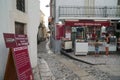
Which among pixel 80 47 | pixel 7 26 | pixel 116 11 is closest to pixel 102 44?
pixel 80 47

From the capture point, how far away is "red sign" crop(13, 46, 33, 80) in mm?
6507

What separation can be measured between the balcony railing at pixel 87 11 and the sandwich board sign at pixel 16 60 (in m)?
13.8

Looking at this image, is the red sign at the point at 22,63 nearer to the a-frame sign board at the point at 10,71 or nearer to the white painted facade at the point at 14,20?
the a-frame sign board at the point at 10,71

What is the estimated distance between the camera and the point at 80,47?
17016 millimetres

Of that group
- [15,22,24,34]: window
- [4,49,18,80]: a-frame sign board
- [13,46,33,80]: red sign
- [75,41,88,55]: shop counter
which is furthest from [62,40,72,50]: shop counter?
[4,49,18,80]: a-frame sign board

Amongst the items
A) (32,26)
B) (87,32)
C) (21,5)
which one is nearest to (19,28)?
(21,5)

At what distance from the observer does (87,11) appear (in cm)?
2091

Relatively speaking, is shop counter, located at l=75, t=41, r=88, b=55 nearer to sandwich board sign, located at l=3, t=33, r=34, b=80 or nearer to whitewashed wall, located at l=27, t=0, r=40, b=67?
whitewashed wall, located at l=27, t=0, r=40, b=67

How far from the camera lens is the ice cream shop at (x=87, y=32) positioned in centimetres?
1876

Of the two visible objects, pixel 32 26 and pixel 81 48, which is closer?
pixel 32 26

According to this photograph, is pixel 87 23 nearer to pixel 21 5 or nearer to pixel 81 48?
pixel 81 48

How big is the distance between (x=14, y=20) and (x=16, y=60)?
7.23ft

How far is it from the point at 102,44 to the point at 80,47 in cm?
259

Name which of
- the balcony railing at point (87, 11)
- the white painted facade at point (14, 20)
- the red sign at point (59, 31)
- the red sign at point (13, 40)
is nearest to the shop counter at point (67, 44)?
the red sign at point (59, 31)
